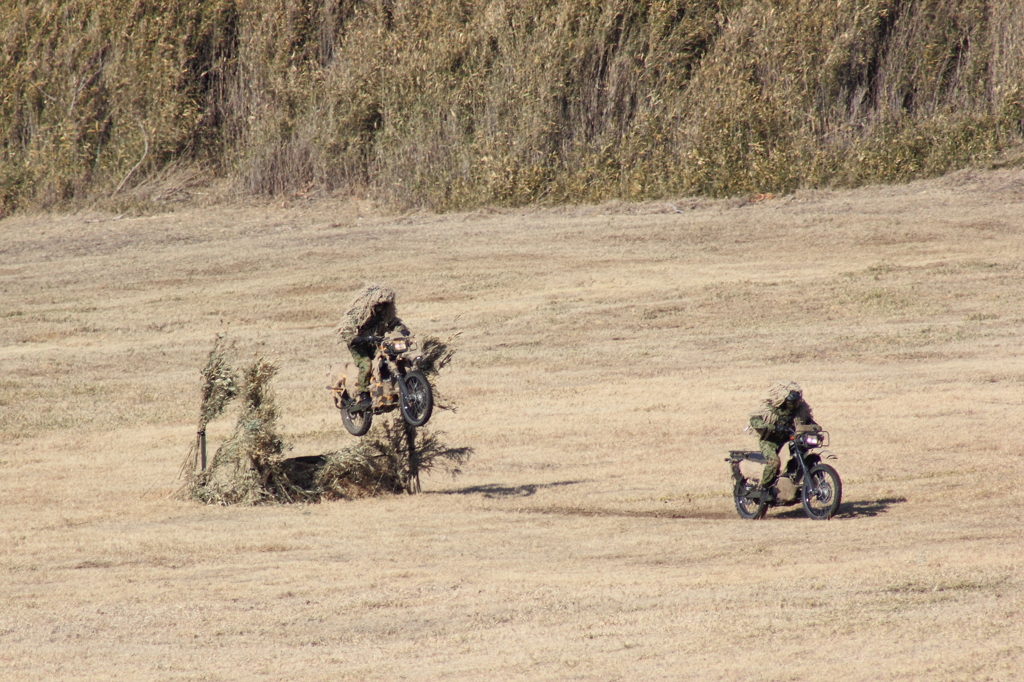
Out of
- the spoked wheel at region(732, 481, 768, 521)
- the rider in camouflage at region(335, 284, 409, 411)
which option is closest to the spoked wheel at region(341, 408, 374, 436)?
the rider in camouflage at region(335, 284, 409, 411)

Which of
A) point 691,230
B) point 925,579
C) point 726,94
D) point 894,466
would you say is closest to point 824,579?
point 925,579

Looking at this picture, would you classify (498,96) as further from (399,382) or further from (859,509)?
(859,509)

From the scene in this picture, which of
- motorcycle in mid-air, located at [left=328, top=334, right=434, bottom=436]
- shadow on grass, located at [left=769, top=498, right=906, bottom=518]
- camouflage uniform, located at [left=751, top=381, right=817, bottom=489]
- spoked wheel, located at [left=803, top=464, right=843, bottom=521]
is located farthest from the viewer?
motorcycle in mid-air, located at [left=328, top=334, right=434, bottom=436]

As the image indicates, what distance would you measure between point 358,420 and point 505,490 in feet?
6.19

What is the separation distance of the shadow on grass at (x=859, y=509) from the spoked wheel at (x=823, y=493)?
0.19m

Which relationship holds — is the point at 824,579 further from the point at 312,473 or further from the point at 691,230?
the point at 691,230

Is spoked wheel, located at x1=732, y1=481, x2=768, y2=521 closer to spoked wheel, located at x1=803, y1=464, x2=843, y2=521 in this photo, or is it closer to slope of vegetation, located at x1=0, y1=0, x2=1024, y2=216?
spoked wheel, located at x1=803, y1=464, x2=843, y2=521

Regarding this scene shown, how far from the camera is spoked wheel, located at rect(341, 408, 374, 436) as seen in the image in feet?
48.9

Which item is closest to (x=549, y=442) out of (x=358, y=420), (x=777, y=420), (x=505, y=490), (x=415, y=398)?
(x=505, y=490)

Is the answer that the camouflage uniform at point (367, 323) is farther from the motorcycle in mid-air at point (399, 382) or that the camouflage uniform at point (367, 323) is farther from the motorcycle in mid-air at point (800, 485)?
the motorcycle in mid-air at point (800, 485)

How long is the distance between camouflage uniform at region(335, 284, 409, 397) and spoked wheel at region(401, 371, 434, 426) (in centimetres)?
47

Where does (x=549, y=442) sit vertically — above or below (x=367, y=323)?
below

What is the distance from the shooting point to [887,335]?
75.3ft

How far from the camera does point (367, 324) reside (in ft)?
47.2
